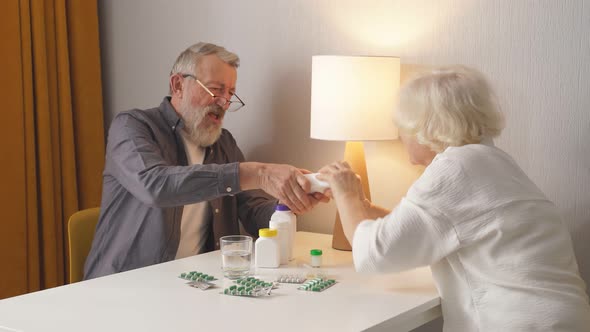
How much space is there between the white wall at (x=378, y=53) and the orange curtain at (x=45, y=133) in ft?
0.53

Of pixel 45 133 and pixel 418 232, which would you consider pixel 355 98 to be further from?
pixel 45 133

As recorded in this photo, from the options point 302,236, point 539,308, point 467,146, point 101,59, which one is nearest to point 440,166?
point 467,146

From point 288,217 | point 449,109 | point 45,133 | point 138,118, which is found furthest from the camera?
point 45,133

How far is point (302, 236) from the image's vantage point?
8.42 feet

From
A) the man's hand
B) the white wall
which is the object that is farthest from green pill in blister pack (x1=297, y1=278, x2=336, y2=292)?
the white wall

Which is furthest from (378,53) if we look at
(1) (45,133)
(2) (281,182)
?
(1) (45,133)

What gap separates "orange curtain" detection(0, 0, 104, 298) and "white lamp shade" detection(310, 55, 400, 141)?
130 centimetres

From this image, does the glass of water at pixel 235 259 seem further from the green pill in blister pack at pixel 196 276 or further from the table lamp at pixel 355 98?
the table lamp at pixel 355 98

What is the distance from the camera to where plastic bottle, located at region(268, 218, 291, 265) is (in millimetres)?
2098

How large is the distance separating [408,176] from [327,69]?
46cm

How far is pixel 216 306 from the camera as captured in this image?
1.65 metres

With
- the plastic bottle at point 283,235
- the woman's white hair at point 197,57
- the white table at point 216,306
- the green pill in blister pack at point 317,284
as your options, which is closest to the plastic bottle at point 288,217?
the plastic bottle at point 283,235

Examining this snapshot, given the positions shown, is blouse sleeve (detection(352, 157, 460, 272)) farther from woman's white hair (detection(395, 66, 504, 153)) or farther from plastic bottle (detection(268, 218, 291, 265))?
plastic bottle (detection(268, 218, 291, 265))

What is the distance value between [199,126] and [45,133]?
33.2 inches
